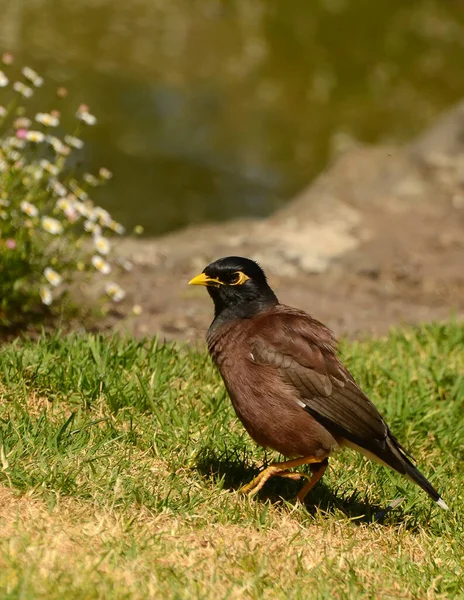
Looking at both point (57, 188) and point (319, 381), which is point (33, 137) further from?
point (319, 381)

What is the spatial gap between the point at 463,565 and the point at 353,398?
38.4 inches

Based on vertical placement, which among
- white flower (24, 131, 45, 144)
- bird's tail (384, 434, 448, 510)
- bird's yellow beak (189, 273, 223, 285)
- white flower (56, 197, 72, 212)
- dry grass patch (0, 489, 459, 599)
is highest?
white flower (24, 131, 45, 144)

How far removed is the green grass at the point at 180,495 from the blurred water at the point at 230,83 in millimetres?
6431

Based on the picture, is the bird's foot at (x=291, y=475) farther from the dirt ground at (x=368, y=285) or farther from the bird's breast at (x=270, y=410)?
the dirt ground at (x=368, y=285)

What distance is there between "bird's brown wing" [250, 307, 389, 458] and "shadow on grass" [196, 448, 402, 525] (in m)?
0.37

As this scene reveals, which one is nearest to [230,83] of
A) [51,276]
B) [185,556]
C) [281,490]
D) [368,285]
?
[368,285]

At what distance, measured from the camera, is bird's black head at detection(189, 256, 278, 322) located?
550 centimetres

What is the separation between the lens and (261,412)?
508cm

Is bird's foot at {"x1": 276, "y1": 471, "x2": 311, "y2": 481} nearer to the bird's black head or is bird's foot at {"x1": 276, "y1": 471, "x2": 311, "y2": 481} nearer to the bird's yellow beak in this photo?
the bird's black head

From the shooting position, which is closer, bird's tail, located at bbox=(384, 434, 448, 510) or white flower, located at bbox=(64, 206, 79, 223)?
bird's tail, located at bbox=(384, 434, 448, 510)

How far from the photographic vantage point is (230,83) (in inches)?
679

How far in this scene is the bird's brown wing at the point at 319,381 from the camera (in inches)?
202

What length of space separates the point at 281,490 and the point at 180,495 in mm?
807

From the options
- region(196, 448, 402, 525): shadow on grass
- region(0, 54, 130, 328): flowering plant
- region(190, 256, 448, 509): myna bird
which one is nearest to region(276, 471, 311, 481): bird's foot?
region(190, 256, 448, 509): myna bird
